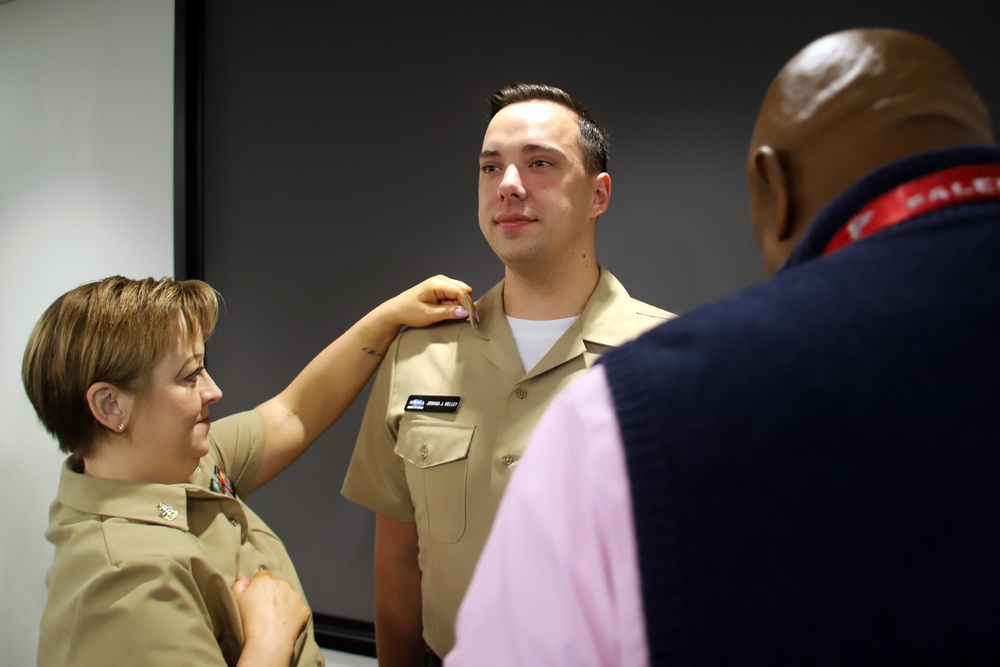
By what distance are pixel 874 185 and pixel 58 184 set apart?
3.36 metres

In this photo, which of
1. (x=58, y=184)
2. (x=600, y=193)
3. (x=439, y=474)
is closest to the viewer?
(x=439, y=474)

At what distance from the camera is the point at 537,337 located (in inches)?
64.4

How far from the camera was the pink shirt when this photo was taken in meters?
0.46

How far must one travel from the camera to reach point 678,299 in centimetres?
208

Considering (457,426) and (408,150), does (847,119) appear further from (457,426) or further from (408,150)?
(408,150)

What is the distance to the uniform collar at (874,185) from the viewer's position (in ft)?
1.63

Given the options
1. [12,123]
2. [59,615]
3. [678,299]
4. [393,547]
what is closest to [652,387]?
[59,615]

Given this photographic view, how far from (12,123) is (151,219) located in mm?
946

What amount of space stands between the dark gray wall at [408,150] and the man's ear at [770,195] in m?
1.41

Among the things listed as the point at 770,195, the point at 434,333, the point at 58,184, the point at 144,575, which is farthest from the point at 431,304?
the point at 58,184

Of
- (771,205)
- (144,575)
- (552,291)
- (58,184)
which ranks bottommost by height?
(144,575)

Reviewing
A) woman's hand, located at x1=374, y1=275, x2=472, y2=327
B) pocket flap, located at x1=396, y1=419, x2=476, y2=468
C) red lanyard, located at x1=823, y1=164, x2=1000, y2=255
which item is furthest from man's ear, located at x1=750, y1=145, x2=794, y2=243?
woman's hand, located at x1=374, y1=275, x2=472, y2=327

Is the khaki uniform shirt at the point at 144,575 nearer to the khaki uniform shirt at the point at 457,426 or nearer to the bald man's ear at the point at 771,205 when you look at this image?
A: the khaki uniform shirt at the point at 457,426

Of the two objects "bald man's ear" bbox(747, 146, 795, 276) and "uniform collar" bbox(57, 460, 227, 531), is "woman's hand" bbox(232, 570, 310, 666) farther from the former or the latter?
"bald man's ear" bbox(747, 146, 795, 276)
